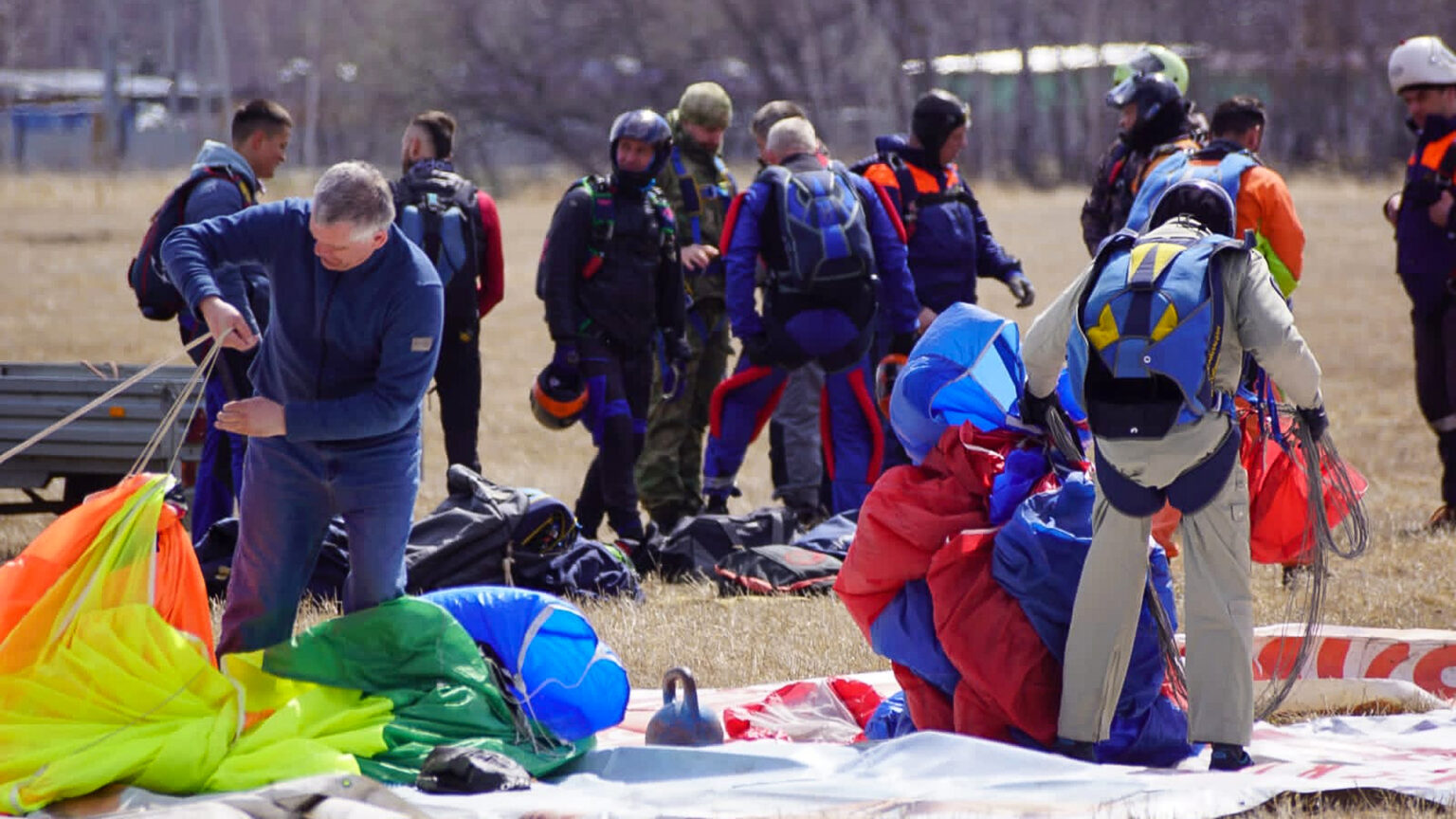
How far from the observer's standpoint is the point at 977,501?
4707mm

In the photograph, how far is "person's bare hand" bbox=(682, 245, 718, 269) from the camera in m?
7.95

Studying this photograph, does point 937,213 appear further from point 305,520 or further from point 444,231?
point 305,520

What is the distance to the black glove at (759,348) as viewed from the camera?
7637 mm

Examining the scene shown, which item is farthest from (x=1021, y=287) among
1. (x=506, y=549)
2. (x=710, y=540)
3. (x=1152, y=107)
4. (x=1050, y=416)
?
(x=1050, y=416)

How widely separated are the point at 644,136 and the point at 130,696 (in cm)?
356

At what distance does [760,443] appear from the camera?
13016mm

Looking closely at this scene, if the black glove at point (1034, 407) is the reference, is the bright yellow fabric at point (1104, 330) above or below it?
above

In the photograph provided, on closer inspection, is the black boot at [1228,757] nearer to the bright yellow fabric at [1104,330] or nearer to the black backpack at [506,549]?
the bright yellow fabric at [1104,330]

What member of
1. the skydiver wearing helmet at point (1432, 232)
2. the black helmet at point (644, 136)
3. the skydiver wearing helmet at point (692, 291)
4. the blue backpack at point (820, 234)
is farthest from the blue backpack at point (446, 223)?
the skydiver wearing helmet at point (1432, 232)

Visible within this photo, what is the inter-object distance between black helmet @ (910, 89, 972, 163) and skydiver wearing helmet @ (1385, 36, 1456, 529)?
189 cm

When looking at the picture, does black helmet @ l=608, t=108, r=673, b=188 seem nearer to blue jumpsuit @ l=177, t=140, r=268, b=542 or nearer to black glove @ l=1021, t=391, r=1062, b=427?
blue jumpsuit @ l=177, t=140, r=268, b=542

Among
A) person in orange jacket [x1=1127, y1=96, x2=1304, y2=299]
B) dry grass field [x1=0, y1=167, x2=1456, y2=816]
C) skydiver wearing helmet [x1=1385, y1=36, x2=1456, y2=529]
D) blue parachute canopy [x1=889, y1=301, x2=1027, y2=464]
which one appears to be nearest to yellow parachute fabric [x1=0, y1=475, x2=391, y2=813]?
dry grass field [x1=0, y1=167, x2=1456, y2=816]

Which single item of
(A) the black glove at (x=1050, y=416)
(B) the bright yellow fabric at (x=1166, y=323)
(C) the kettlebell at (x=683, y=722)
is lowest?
(C) the kettlebell at (x=683, y=722)

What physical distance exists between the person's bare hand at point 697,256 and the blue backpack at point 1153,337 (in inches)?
151
